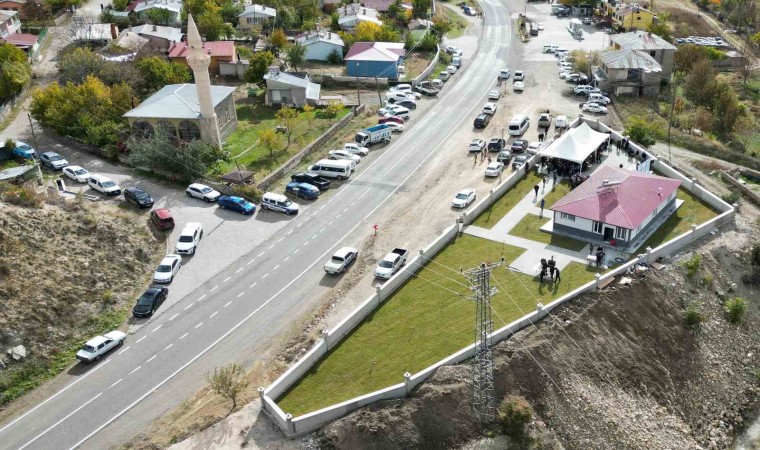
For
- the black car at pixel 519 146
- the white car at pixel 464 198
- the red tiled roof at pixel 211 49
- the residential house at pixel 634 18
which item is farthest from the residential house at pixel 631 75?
the red tiled roof at pixel 211 49

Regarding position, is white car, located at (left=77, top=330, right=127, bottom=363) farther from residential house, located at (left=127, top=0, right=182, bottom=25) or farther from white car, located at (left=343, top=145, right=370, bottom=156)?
residential house, located at (left=127, top=0, right=182, bottom=25)

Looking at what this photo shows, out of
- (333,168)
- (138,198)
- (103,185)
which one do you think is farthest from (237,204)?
(103,185)

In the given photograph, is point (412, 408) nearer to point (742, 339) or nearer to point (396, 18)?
point (742, 339)

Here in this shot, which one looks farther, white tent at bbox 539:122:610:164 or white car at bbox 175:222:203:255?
white tent at bbox 539:122:610:164

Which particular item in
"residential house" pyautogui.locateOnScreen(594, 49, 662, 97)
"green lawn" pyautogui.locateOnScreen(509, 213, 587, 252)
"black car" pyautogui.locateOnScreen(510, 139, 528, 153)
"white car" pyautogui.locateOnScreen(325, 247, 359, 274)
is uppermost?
"residential house" pyautogui.locateOnScreen(594, 49, 662, 97)

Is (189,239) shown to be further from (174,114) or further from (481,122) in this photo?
(481,122)

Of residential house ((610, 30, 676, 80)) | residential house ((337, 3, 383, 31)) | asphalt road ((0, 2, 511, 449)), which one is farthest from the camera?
residential house ((337, 3, 383, 31))

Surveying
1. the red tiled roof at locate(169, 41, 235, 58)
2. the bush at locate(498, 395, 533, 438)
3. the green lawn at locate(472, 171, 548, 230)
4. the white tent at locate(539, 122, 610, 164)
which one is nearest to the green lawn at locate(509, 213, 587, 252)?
the green lawn at locate(472, 171, 548, 230)
